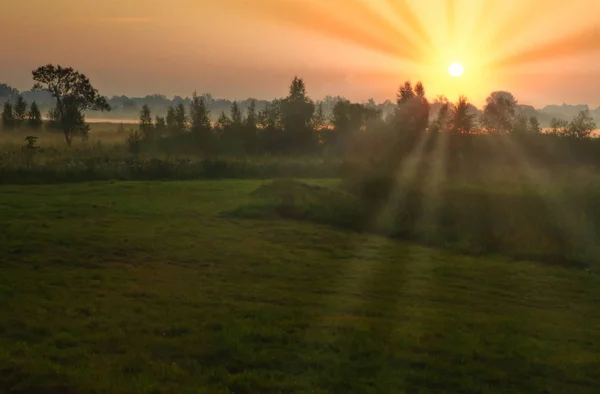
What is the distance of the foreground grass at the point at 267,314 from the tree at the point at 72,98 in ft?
176

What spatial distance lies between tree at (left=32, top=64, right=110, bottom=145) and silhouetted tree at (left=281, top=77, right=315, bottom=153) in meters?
28.2

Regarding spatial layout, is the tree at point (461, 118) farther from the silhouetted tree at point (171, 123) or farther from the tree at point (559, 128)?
the silhouetted tree at point (171, 123)

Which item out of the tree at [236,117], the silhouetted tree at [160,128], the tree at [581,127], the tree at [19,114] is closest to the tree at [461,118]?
the tree at [581,127]

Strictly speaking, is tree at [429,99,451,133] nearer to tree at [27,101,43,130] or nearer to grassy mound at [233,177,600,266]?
grassy mound at [233,177,600,266]

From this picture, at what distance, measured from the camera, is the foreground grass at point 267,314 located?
9.87 meters

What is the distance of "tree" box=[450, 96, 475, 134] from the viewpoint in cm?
7025

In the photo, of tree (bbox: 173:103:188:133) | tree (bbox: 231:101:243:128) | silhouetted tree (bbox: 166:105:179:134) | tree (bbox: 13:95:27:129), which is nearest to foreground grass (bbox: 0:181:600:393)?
tree (bbox: 173:103:188:133)

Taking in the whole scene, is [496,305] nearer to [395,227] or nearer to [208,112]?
[395,227]

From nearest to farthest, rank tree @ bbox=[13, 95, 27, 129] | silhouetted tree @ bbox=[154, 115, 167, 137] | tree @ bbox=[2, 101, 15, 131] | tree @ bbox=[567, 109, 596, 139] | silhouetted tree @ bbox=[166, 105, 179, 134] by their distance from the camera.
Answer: tree @ bbox=[567, 109, 596, 139] < silhouetted tree @ bbox=[166, 105, 179, 134] < silhouetted tree @ bbox=[154, 115, 167, 137] < tree @ bbox=[2, 101, 15, 131] < tree @ bbox=[13, 95, 27, 129]

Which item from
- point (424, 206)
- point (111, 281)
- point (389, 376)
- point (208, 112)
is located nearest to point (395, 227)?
point (424, 206)

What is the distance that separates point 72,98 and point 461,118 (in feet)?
177

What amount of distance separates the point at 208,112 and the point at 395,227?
60.0 m

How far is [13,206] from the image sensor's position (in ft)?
90.8

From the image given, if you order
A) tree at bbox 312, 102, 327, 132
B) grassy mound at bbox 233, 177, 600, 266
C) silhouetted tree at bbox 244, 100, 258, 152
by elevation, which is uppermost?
tree at bbox 312, 102, 327, 132
